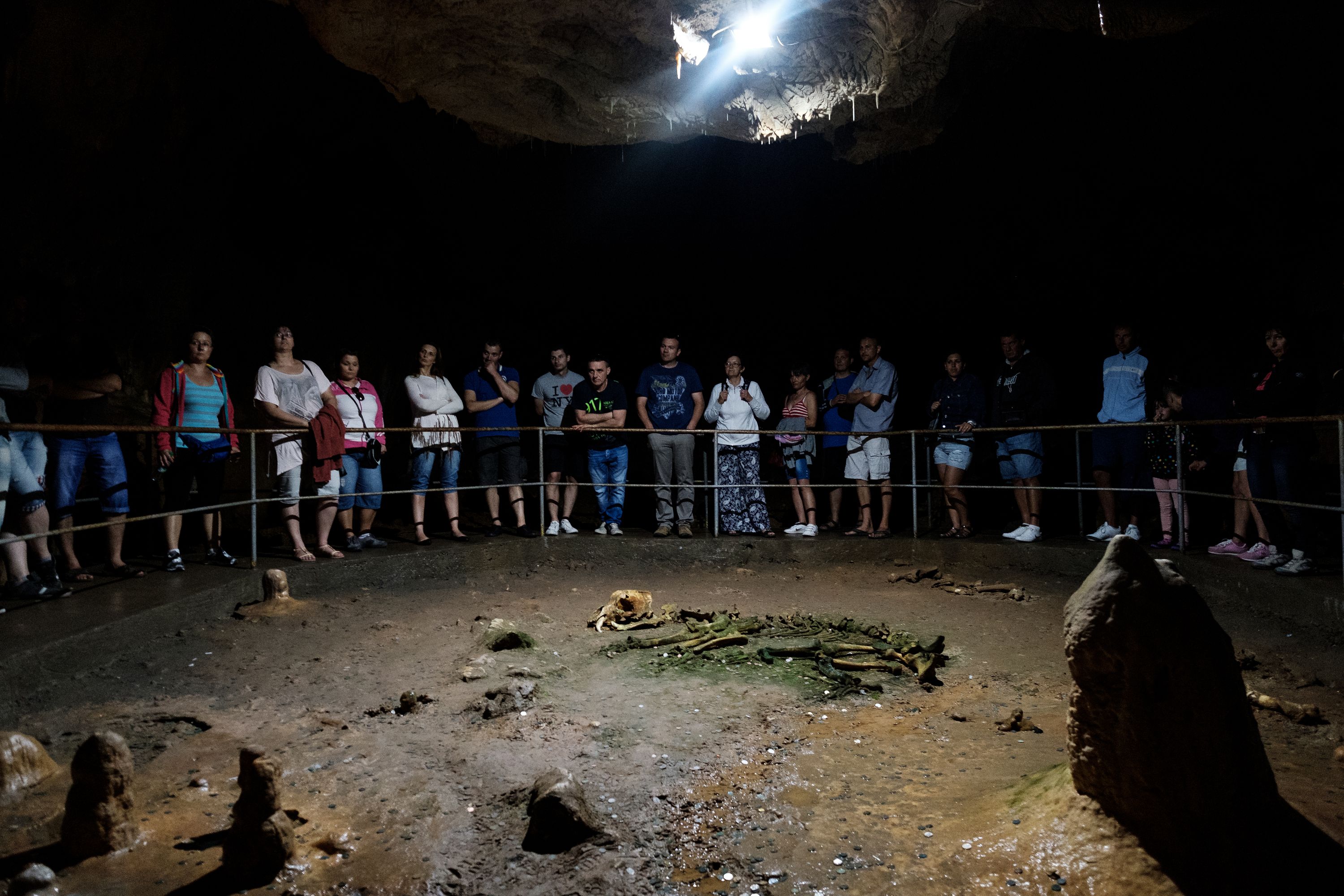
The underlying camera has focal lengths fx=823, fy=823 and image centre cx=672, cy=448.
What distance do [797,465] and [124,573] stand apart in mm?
5373

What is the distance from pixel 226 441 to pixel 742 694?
13.3 feet

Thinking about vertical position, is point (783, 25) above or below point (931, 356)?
above

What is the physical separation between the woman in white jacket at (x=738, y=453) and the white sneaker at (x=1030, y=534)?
2148 millimetres

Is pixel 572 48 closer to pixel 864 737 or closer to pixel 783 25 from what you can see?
pixel 783 25

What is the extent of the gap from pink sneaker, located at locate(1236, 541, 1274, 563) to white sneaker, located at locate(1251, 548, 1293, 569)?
2cm

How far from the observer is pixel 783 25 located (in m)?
6.38

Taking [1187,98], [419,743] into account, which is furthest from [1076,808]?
[1187,98]

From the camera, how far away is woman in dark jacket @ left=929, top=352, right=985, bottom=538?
739cm

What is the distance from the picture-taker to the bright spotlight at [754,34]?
6.33m

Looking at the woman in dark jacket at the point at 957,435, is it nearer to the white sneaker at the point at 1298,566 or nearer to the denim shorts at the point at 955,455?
the denim shorts at the point at 955,455

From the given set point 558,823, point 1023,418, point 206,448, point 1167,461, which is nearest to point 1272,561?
point 1167,461

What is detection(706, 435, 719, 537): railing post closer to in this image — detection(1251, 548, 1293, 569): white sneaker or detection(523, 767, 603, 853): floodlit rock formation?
detection(1251, 548, 1293, 569): white sneaker

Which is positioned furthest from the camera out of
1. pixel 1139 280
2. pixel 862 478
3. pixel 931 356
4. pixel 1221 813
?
pixel 931 356

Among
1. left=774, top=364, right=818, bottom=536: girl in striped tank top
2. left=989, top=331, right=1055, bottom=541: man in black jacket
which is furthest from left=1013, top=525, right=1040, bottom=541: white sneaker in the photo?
left=774, top=364, right=818, bottom=536: girl in striped tank top
